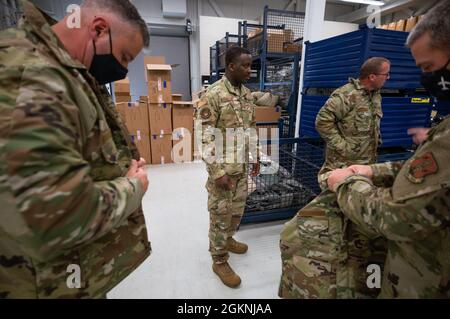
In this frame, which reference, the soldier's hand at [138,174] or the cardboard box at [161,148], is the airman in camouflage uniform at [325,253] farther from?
the cardboard box at [161,148]

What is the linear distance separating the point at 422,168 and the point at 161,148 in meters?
4.22

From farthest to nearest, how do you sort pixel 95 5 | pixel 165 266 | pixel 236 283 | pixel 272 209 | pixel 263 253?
pixel 272 209 < pixel 263 253 < pixel 165 266 < pixel 236 283 < pixel 95 5

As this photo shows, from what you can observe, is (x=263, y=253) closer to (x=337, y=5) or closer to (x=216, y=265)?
(x=216, y=265)

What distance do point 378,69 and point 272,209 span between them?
5.21 feet

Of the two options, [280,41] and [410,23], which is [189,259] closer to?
[280,41]

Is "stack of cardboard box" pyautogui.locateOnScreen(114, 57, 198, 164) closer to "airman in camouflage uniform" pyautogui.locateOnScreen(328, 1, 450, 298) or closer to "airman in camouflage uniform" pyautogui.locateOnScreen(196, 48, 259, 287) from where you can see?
"airman in camouflage uniform" pyautogui.locateOnScreen(196, 48, 259, 287)

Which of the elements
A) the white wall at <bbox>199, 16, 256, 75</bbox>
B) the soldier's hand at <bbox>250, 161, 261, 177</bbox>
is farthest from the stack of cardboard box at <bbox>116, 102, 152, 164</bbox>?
the white wall at <bbox>199, 16, 256, 75</bbox>

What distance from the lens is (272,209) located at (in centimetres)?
257

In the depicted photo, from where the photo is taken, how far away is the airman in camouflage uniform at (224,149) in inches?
65.4

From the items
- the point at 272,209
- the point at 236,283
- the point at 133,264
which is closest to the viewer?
the point at 133,264

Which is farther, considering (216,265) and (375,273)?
(216,265)

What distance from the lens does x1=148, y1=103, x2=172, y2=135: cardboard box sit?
14.1 feet
